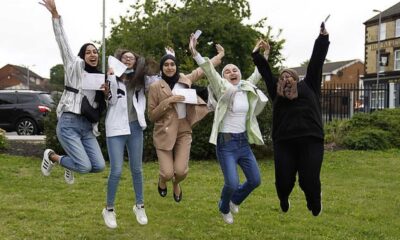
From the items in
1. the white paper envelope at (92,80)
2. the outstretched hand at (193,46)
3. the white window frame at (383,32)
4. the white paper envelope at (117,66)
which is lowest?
the white paper envelope at (92,80)

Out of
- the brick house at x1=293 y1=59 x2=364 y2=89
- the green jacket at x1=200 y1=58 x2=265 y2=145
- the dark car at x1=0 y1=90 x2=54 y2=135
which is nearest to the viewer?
the green jacket at x1=200 y1=58 x2=265 y2=145

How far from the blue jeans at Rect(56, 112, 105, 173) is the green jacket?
157 centimetres

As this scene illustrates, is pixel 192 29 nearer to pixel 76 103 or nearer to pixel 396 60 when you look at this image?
pixel 76 103

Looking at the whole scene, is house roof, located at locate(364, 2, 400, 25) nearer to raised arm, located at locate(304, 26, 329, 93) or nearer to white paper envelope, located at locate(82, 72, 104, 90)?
raised arm, located at locate(304, 26, 329, 93)

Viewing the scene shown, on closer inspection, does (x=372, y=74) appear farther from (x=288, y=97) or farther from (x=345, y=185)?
(x=288, y=97)

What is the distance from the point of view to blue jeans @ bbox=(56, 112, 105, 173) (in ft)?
22.2

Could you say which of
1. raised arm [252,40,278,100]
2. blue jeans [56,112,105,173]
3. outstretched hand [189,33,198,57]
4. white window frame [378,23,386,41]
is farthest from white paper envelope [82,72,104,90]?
white window frame [378,23,386,41]

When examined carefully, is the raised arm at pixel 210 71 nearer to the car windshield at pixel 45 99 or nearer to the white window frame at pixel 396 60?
the car windshield at pixel 45 99

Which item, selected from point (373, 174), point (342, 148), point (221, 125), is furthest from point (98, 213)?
point (342, 148)

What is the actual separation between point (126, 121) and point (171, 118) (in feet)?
2.11

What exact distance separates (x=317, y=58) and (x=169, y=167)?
2395mm

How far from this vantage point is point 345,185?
11.5 meters

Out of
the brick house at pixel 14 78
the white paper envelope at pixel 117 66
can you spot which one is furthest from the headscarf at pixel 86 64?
the brick house at pixel 14 78

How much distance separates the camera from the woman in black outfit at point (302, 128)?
6.35 meters
